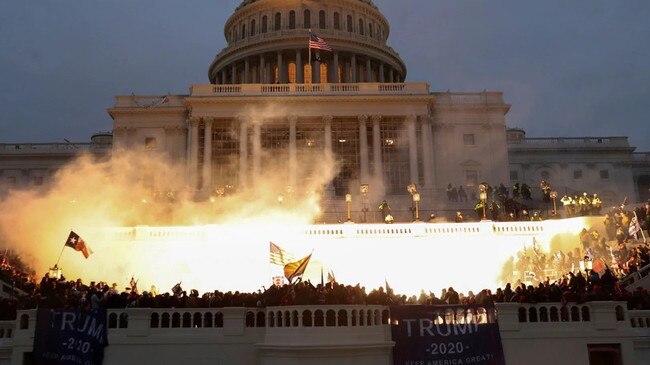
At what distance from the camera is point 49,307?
18.2 m

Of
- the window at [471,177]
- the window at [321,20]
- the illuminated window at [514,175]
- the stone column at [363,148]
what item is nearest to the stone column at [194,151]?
the stone column at [363,148]

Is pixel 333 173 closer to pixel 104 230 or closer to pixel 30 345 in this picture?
pixel 104 230

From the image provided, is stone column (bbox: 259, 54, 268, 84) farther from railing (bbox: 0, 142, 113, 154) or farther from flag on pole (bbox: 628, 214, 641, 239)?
flag on pole (bbox: 628, 214, 641, 239)

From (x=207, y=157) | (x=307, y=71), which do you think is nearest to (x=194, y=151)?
(x=207, y=157)

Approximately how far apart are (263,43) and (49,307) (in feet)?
183

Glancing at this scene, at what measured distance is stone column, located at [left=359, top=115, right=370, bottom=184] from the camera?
50094 mm

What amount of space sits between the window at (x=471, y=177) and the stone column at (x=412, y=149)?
442cm

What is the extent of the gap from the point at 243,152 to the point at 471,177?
59.6 feet

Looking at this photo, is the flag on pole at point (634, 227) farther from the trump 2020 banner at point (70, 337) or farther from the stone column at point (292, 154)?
the stone column at point (292, 154)

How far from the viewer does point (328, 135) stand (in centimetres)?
5103

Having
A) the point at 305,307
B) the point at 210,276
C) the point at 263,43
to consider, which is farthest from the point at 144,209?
the point at 263,43

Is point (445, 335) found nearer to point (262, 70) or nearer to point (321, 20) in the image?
point (262, 70)

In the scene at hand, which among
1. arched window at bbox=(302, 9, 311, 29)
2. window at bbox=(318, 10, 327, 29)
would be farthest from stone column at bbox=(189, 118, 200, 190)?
window at bbox=(318, 10, 327, 29)

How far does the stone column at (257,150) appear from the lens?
4975 centimetres
